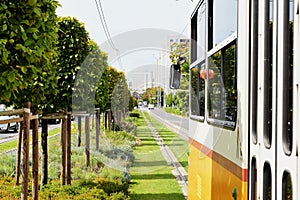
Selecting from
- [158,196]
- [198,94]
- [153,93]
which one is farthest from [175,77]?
[153,93]

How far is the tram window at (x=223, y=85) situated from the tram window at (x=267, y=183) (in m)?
0.90

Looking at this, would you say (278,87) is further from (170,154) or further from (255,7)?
(170,154)

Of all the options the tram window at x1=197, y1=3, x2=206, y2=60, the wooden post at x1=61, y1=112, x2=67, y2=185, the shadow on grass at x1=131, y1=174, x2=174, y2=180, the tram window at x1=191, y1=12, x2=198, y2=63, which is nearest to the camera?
the tram window at x1=197, y1=3, x2=206, y2=60

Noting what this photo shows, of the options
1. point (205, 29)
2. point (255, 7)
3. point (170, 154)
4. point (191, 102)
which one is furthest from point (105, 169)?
point (255, 7)

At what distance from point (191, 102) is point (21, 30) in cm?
273

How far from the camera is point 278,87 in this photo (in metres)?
2.62

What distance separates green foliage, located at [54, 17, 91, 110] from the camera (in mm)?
10500

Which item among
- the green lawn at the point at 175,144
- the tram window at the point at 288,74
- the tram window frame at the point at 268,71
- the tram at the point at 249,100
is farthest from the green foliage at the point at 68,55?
the tram window at the point at 288,74

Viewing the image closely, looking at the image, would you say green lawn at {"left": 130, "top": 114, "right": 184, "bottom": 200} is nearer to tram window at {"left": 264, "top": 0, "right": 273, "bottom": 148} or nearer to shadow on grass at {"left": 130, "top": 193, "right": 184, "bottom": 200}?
shadow on grass at {"left": 130, "top": 193, "right": 184, "bottom": 200}

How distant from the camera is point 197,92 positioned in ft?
20.2

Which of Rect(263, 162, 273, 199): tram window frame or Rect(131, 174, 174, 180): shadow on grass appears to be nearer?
Rect(263, 162, 273, 199): tram window frame

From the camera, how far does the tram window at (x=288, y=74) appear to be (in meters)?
2.46

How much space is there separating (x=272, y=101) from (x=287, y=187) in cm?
50

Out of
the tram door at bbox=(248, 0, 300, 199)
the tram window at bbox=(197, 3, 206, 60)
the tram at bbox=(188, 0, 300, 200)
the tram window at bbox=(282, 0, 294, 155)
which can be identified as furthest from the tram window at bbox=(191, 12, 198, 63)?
the tram window at bbox=(282, 0, 294, 155)
